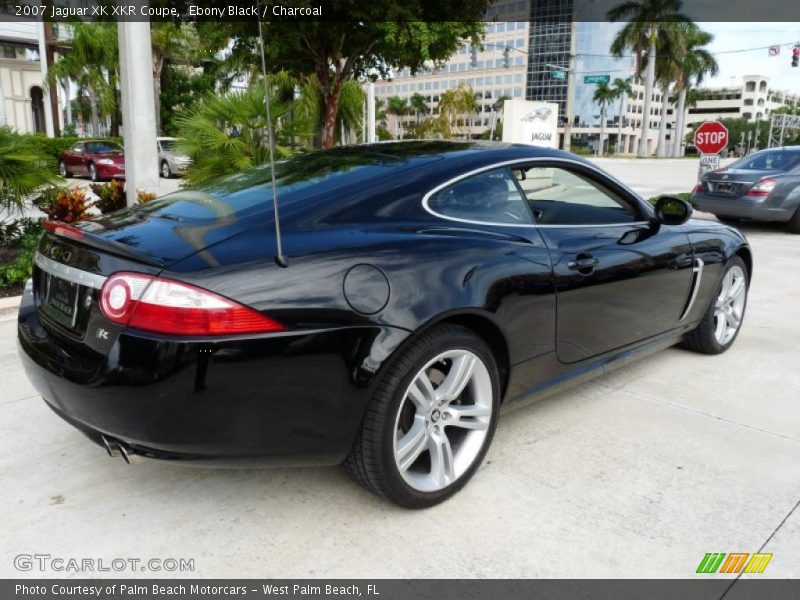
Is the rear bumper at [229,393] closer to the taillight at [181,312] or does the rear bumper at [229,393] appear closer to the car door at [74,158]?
the taillight at [181,312]

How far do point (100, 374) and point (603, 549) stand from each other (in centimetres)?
185

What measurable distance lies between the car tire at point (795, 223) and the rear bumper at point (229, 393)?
35.4 ft

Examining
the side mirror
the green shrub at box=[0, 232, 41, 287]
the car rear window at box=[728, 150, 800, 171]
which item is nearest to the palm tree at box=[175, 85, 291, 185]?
the green shrub at box=[0, 232, 41, 287]

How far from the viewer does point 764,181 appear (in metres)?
10.9

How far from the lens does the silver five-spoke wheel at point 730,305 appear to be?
4637mm

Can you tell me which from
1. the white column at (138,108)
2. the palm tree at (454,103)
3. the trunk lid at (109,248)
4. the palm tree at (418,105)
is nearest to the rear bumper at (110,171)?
the white column at (138,108)

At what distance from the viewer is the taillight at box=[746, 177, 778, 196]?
10.9 m

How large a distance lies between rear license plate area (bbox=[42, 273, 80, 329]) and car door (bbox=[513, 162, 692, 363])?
195cm

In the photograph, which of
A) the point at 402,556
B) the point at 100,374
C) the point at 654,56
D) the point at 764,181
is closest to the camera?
the point at 100,374

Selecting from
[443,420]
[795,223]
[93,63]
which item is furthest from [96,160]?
[443,420]

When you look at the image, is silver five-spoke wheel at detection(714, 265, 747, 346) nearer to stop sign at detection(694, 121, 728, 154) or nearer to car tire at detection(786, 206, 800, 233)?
car tire at detection(786, 206, 800, 233)

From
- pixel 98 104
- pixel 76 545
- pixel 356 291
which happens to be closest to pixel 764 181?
pixel 356 291

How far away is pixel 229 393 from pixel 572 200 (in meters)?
2.42

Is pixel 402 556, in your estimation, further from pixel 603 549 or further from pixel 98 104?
pixel 98 104
